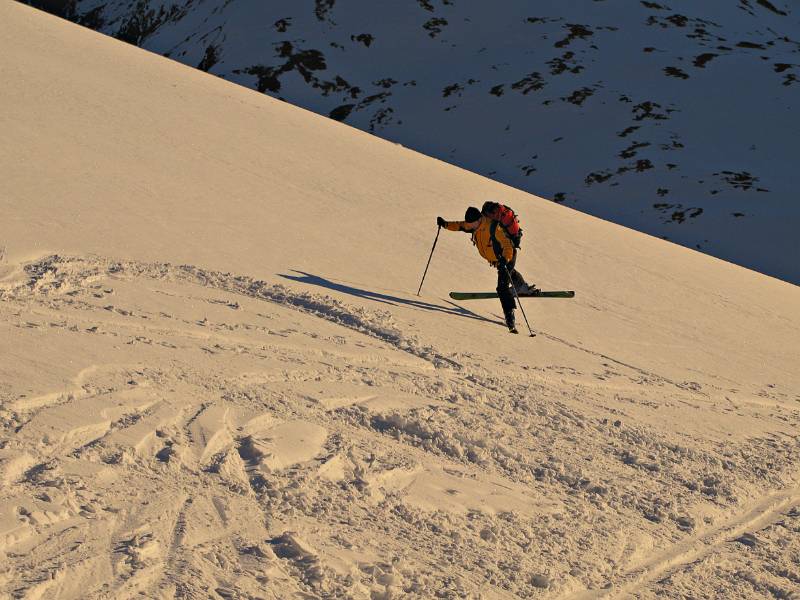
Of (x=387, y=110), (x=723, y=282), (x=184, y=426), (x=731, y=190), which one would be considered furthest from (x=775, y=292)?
(x=387, y=110)

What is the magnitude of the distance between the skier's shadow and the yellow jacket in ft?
1.96

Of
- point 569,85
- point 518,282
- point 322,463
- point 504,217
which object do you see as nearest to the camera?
point 322,463

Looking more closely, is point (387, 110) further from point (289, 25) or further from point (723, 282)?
point (723, 282)

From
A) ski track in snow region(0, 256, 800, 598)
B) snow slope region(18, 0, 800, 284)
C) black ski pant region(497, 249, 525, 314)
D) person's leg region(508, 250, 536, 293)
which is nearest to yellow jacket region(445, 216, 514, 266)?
black ski pant region(497, 249, 525, 314)

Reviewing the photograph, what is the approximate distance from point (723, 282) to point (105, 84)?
9.23 meters

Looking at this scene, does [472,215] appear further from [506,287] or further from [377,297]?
[377,297]

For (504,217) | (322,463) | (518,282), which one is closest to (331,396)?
(322,463)

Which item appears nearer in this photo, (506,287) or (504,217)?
(506,287)

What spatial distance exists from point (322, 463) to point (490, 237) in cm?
466

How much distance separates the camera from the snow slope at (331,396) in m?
4.58

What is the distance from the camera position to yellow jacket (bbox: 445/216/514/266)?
9578 mm

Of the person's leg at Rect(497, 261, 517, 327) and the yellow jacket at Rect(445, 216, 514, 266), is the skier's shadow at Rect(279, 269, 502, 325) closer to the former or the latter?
the person's leg at Rect(497, 261, 517, 327)

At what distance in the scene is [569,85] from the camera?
165 ft

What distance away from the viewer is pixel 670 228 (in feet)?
127
